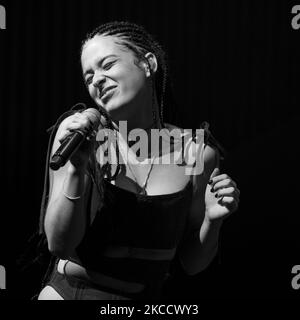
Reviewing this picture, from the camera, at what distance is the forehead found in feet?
5.34

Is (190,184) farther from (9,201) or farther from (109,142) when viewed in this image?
(9,201)

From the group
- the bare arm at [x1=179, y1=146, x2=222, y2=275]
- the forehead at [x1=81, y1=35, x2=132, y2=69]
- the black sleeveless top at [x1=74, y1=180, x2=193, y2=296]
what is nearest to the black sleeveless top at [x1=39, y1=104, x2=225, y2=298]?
the black sleeveless top at [x1=74, y1=180, x2=193, y2=296]

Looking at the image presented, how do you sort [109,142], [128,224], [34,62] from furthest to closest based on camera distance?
[34,62] < [109,142] < [128,224]

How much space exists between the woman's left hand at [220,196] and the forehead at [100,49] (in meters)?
0.40

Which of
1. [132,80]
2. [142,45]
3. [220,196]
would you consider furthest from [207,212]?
[142,45]

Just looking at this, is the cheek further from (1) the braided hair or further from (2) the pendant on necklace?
(2) the pendant on necklace

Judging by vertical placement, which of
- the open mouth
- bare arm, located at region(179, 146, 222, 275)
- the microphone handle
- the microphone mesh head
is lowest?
bare arm, located at region(179, 146, 222, 275)

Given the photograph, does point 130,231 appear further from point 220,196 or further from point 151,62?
point 151,62

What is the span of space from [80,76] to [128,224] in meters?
1.01

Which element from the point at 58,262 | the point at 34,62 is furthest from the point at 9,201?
the point at 58,262

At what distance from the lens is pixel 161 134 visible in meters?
1.73

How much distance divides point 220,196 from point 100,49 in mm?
487

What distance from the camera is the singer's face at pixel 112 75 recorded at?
5.23 feet

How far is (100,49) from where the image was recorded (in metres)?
1.64
